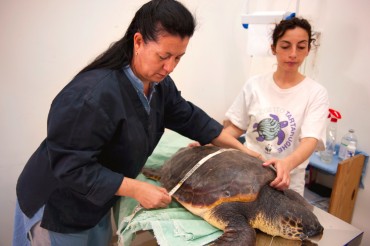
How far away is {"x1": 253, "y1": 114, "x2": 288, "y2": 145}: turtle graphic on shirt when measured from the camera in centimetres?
138

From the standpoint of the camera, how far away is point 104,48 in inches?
71.6

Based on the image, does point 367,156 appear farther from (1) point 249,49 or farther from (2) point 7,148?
(2) point 7,148

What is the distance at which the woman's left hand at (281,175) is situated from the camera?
3.54 ft

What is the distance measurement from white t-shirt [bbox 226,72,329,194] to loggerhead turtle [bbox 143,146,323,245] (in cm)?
27

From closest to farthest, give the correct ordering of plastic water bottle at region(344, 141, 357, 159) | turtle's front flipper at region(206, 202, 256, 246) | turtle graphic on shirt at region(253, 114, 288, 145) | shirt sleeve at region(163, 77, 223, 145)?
turtle's front flipper at region(206, 202, 256, 246) → shirt sleeve at region(163, 77, 223, 145) → turtle graphic on shirt at region(253, 114, 288, 145) → plastic water bottle at region(344, 141, 357, 159)

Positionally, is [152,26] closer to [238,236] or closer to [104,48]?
[238,236]

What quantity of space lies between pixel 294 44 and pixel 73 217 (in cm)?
115

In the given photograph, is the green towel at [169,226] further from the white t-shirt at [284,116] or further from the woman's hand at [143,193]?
the white t-shirt at [284,116]

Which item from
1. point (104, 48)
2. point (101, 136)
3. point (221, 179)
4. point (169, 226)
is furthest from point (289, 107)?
point (104, 48)

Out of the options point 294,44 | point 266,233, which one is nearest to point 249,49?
point 294,44

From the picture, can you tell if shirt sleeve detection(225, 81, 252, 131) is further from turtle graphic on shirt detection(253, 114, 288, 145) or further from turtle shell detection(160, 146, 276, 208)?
turtle shell detection(160, 146, 276, 208)

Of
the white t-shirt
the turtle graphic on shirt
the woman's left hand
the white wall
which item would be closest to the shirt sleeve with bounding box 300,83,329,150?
the white t-shirt

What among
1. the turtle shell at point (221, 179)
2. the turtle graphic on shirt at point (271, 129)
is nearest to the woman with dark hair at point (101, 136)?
the turtle shell at point (221, 179)

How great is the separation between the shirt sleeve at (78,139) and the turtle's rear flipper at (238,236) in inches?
16.2
